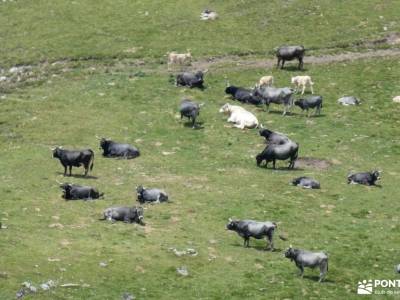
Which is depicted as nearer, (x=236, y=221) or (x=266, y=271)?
(x=266, y=271)

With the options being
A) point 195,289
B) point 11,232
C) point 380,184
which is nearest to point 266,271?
point 195,289

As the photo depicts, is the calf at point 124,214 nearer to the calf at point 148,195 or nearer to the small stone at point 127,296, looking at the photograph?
the calf at point 148,195

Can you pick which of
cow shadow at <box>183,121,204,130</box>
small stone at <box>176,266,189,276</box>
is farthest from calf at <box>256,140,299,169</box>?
small stone at <box>176,266,189,276</box>

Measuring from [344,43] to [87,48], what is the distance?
61.1 feet

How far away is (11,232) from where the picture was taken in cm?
3081

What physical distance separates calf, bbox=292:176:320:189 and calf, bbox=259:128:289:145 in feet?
14.6

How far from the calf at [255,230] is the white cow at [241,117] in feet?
54.5

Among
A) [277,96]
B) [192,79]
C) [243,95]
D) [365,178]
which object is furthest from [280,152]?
[192,79]

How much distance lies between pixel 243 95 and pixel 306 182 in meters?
14.3

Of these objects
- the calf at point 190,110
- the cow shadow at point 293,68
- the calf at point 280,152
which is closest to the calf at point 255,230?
the calf at point 280,152

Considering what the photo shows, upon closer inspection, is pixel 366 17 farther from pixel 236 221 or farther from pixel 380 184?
pixel 236 221

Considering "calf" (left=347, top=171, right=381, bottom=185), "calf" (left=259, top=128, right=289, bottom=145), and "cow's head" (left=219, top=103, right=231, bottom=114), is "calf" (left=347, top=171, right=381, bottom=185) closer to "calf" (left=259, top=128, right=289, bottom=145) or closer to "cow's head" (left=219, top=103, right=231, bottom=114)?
"calf" (left=259, top=128, right=289, bottom=145)

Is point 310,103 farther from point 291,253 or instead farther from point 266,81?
point 291,253

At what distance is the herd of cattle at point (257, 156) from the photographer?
31.9 m
